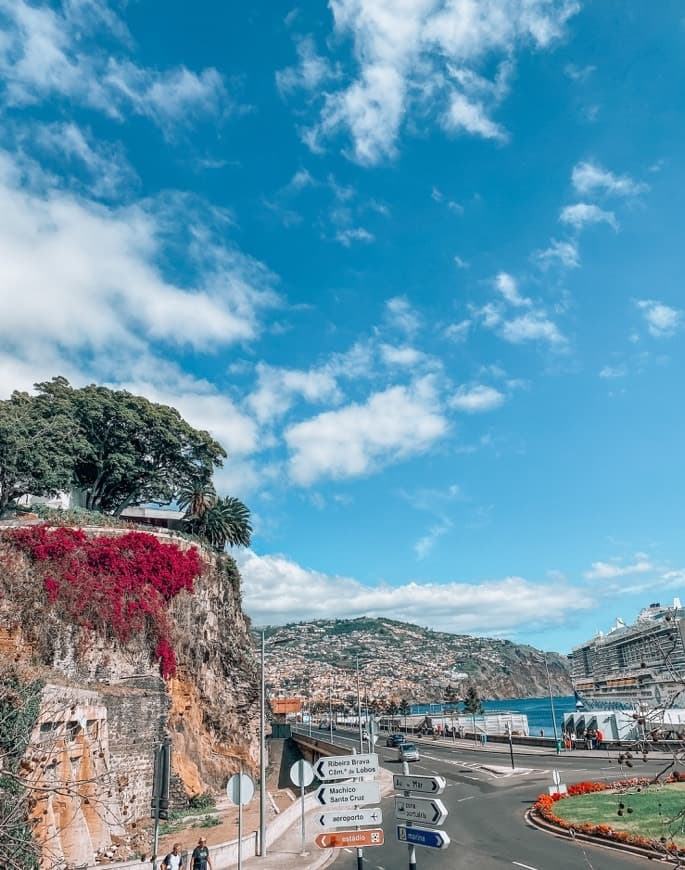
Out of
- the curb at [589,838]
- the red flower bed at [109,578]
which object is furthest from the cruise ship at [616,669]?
the red flower bed at [109,578]

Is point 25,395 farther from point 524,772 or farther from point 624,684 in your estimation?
point 624,684

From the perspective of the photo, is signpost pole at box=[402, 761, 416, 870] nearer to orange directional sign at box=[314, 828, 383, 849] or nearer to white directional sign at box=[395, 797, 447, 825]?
white directional sign at box=[395, 797, 447, 825]

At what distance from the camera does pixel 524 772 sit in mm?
38281

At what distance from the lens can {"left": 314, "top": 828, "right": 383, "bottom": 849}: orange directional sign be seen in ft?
32.1

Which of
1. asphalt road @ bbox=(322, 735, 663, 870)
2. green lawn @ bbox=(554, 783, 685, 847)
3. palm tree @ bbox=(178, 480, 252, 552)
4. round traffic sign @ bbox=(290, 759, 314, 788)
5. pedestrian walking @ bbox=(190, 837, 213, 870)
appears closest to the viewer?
pedestrian walking @ bbox=(190, 837, 213, 870)

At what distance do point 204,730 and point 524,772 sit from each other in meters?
20.6

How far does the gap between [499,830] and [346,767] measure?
15.6 meters

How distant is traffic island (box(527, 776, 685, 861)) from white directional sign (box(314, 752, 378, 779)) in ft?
28.0

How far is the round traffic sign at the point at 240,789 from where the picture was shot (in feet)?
49.0

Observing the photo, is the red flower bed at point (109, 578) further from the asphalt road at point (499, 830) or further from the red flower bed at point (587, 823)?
the red flower bed at point (587, 823)

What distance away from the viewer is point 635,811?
22281 mm

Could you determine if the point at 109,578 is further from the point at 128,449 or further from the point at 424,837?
the point at 424,837

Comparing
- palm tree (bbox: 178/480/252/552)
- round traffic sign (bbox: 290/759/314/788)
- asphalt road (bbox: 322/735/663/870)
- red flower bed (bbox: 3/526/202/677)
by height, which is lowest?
asphalt road (bbox: 322/735/663/870)

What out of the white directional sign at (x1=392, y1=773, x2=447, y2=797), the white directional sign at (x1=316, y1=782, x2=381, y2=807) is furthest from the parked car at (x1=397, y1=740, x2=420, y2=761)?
the white directional sign at (x1=316, y1=782, x2=381, y2=807)
